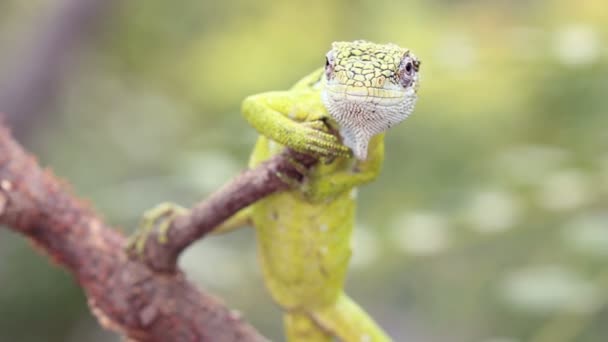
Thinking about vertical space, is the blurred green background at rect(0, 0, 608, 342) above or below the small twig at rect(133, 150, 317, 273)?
above

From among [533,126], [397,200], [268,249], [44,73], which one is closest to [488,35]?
[533,126]

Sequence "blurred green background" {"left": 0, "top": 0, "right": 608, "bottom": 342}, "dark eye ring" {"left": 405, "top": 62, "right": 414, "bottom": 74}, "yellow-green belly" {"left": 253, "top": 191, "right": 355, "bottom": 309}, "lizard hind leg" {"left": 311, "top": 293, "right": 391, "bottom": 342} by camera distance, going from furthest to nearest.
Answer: "lizard hind leg" {"left": 311, "top": 293, "right": 391, "bottom": 342} < "blurred green background" {"left": 0, "top": 0, "right": 608, "bottom": 342} < "yellow-green belly" {"left": 253, "top": 191, "right": 355, "bottom": 309} < "dark eye ring" {"left": 405, "top": 62, "right": 414, "bottom": 74}

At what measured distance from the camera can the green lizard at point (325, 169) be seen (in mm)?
2383

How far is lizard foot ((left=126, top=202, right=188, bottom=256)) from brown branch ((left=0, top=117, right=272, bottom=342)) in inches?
2.2

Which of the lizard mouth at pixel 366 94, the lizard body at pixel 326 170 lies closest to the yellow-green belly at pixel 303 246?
the lizard body at pixel 326 170

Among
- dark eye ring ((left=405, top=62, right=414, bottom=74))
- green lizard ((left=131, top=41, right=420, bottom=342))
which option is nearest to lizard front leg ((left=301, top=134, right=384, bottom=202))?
green lizard ((left=131, top=41, right=420, bottom=342))

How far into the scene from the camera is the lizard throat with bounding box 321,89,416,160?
7.74 feet

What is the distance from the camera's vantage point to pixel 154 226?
113 inches

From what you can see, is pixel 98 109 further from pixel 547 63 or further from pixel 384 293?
pixel 547 63

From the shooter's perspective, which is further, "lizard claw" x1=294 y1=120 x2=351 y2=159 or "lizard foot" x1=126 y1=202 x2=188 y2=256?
"lizard foot" x1=126 y1=202 x2=188 y2=256

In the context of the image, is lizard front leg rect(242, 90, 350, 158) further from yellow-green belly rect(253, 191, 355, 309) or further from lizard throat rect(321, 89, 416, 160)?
yellow-green belly rect(253, 191, 355, 309)

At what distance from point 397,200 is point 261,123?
194 centimetres

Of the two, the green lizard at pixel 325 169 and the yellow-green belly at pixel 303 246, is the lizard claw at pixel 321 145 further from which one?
the yellow-green belly at pixel 303 246

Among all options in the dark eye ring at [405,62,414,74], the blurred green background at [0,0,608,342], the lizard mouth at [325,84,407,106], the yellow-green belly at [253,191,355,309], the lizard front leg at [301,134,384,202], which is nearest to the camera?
the lizard mouth at [325,84,407,106]
